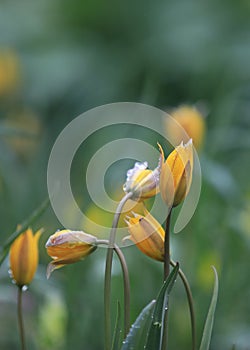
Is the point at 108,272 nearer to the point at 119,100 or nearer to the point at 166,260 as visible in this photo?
the point at 166,260

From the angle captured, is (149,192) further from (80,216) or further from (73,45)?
(73,45)

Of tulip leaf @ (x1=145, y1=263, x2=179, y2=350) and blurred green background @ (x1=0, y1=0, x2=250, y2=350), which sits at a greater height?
blurred green background @ (x1=0, y1=0, x2=250, y2=350)

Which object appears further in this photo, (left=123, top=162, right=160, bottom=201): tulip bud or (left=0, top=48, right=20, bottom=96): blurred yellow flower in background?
(left=0, top=48, right=20, bottom=96): blurred yellow flower in background

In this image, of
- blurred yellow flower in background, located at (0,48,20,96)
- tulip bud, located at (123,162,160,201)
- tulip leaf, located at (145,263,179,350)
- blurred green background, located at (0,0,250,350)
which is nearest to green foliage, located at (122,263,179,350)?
tulip leaf, located at (145,263,179,350)

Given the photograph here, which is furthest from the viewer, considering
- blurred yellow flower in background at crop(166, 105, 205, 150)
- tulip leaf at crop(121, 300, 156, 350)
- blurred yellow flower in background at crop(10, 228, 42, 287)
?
blurred yellow flower in background at crop(166, 105, 205, 150)

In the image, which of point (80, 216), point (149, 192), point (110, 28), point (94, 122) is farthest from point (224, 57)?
point (149, 192)

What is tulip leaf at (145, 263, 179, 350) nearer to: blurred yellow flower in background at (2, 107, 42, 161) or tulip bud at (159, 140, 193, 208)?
tulip bud at (159, 140, 193, 208)

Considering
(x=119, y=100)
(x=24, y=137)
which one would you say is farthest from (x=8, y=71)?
(x=24, y=137)
